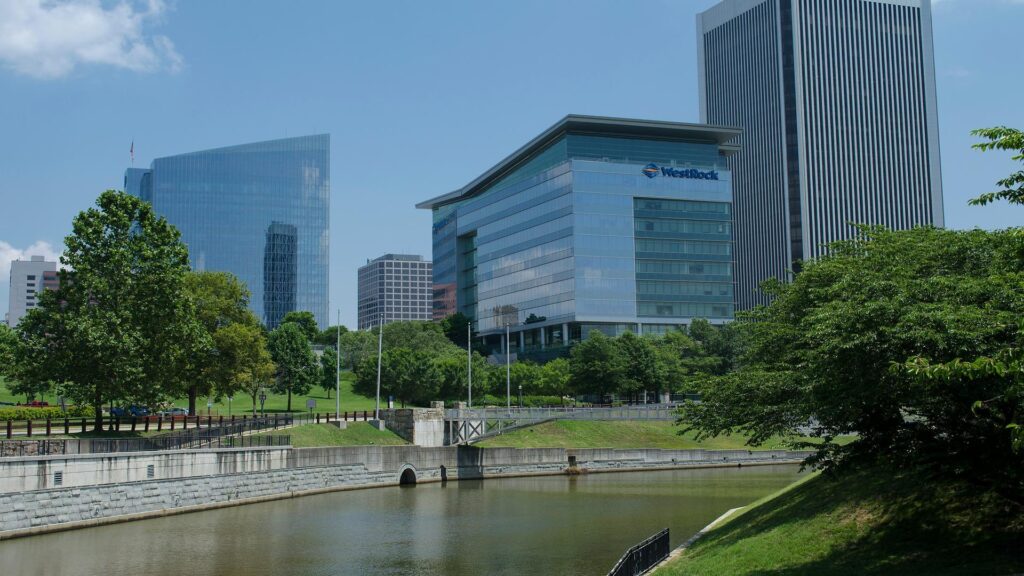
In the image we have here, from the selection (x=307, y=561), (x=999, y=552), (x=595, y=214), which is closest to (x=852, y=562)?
(x=999, y=552)

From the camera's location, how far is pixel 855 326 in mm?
24969

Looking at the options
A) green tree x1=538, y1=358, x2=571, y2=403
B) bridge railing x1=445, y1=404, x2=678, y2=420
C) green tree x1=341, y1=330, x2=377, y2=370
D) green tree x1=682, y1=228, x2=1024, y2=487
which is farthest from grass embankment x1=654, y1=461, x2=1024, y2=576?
green tree x1=341, y1=330, x2=377, y2=370

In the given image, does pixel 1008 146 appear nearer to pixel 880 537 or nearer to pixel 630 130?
pixel 880 537

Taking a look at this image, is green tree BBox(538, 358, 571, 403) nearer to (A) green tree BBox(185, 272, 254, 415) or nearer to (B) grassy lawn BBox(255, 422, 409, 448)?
(B) grassy lawn BBox(255, 422, 409, 448)

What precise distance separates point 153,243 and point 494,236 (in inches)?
4798

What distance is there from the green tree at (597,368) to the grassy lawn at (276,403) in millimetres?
25341

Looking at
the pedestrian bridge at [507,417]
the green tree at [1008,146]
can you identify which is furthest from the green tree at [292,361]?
the green tree at [1008,146]

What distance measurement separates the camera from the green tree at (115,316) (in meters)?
59.3

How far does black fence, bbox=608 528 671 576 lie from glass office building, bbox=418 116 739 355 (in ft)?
414

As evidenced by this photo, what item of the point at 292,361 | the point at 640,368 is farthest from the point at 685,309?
the point at 292,361

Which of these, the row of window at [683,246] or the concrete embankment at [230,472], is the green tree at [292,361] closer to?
the concrete embankment at [230,472]

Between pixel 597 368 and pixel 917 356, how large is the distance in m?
107

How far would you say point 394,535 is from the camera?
46.8 meters

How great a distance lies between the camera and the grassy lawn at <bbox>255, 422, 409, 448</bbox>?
2953 inches
